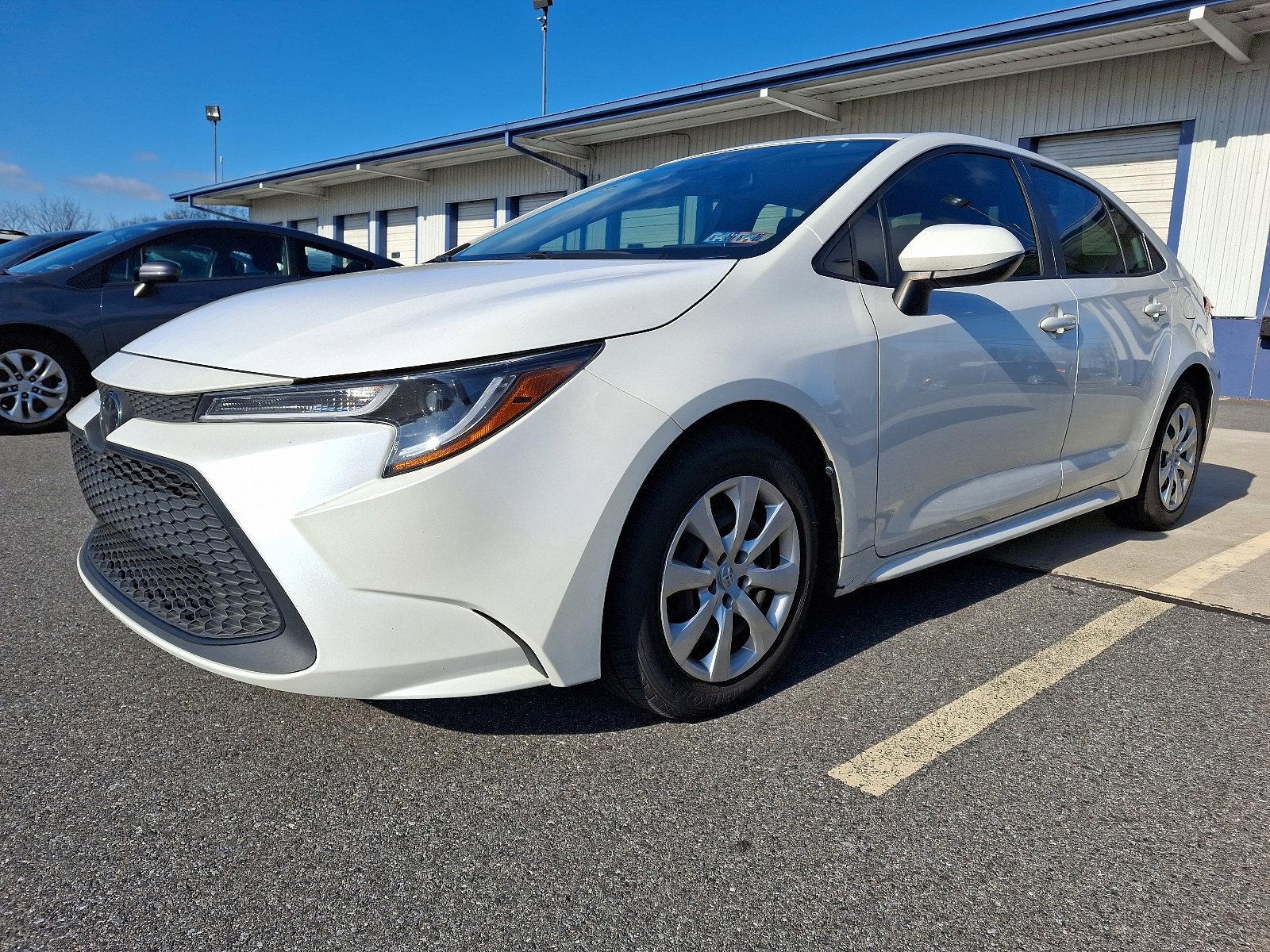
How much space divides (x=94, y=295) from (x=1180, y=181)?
10726mm

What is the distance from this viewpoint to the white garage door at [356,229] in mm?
23250

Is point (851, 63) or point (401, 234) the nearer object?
point (851, 63)

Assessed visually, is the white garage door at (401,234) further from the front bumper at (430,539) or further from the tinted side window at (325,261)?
the front bumper at (430,539)

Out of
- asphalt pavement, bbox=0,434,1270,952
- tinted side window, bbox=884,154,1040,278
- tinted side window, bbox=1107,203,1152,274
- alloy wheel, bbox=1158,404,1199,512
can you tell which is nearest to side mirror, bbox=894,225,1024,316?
tinted side window, bbox=884,154,1040,278

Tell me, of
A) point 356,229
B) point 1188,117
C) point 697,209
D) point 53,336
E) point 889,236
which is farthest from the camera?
point 356,229

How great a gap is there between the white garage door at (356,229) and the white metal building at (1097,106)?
29.2ft

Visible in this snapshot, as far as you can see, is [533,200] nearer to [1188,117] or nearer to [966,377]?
[1188,117]

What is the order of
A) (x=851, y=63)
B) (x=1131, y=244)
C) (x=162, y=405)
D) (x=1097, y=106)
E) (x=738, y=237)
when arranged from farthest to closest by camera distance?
1. (x=851, y=63)
2. (x=1097, y=106)
3. (x=1131, y=244)
4. (x=738, y=237)
5. (x=162, y=405)

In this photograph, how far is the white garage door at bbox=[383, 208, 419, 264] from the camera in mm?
21516

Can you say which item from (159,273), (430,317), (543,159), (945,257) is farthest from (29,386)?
(543,159)

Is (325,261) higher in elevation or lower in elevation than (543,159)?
lower

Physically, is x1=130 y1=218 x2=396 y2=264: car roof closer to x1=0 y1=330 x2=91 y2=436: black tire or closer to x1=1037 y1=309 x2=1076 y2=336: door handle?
x1=0 y1=330 x2=91 y2=436: black tire

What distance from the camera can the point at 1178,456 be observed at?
13.6 feet

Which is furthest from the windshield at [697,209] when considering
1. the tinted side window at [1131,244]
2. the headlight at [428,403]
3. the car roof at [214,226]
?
the car roof at [214,226]
